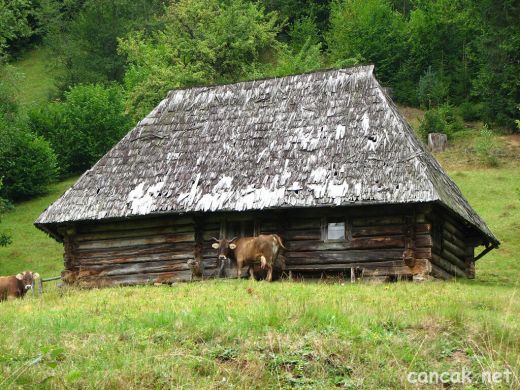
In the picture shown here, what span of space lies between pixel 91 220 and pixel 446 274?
8.97 meters

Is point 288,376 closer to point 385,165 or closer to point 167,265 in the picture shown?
point 385,165

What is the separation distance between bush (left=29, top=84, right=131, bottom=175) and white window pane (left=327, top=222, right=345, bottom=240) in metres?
29.2

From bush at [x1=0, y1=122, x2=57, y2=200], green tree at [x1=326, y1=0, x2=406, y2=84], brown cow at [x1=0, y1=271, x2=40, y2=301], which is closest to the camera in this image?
brown cow at [x1=0, y1=271, x2=40, y2=301]

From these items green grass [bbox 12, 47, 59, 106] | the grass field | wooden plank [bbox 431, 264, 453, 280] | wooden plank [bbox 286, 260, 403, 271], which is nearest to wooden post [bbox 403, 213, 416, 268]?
wooden plank [bbox 286, 260, 403, 271]

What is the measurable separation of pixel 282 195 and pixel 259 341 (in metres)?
9.24

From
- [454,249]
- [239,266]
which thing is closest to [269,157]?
[239,266]

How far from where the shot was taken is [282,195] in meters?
18.2

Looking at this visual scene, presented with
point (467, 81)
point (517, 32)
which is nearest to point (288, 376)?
point (517, 32)

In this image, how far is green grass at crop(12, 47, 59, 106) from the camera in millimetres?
63619

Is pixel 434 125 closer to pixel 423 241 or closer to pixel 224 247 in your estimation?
pixel 423 241

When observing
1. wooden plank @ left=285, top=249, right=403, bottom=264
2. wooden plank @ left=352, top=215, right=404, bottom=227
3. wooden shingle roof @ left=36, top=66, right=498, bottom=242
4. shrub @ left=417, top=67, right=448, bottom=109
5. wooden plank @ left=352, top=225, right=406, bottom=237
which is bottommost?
wooden plank @ left=285, top=249, right=403, bottom=264

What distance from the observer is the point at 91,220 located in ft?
64.7

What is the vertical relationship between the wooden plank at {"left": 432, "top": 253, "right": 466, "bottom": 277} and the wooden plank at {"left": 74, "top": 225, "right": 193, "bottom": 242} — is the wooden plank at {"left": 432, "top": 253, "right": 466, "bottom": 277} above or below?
below

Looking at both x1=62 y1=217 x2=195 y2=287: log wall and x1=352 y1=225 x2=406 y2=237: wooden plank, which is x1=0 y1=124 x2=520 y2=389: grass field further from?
x1=62 y1=217 x2=195 y2=287: log wall
